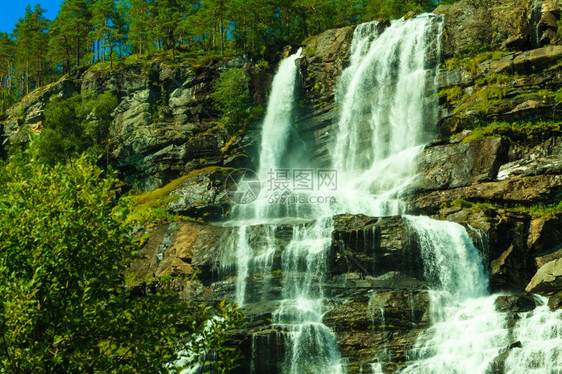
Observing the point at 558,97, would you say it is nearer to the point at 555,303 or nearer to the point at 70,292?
the point at 555,303

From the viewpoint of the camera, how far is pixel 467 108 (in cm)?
3462

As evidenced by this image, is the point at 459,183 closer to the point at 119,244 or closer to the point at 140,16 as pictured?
the point at 119,244

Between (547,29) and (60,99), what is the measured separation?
40139 mm

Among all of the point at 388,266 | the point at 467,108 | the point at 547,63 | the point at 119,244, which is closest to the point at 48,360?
the point at 119,244

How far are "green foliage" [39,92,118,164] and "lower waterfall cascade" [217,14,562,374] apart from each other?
46.9ft

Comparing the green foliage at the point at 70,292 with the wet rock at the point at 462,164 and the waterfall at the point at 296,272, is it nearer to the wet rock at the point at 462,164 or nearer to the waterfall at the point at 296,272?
the waterfall at the point at 296,272

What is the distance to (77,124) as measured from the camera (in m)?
48.3

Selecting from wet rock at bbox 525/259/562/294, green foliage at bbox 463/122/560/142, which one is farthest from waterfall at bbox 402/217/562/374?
green foliage at bbox 463/122/560/142

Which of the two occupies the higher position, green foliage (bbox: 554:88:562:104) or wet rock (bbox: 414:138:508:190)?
green foliage (bbox: 554:88:562:104)

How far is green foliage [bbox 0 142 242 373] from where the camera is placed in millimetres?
7215

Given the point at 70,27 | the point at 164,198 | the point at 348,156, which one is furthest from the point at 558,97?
the point at 70,27

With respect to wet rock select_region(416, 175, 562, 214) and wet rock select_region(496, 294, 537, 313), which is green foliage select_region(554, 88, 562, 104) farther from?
wet rock select_region(496, 294, 537, 313)

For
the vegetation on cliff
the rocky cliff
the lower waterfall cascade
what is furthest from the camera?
the vegetation on cliff

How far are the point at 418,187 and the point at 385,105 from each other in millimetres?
9921
